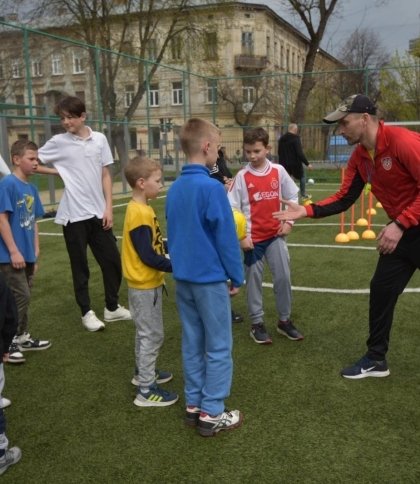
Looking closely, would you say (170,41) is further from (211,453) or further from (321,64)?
(211,453)

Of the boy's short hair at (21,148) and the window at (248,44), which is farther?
the window at (248,44)

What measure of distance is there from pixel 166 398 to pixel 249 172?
215cm

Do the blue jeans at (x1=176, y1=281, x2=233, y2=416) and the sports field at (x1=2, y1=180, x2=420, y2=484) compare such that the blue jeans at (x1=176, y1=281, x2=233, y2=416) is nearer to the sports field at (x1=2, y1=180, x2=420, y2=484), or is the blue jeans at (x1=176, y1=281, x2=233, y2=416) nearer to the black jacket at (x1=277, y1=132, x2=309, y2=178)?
the sports field at (x1=2, y1=180, x2=420, y2=484)

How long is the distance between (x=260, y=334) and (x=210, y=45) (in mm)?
31550

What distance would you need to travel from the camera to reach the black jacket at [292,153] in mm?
13906

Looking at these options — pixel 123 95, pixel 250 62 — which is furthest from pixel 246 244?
pixel 250 62

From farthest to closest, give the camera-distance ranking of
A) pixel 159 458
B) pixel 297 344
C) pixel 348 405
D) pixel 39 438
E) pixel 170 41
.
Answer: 1. pixel 170 41
2. pixel 297 344
3. pixel 348 405
4. pixel 39 438
5. pixel 159 458

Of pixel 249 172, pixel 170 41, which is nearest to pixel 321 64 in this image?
pixel 170 41

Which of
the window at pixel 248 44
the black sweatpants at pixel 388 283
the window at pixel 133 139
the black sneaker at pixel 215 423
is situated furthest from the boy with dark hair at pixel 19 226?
the window at pixel 248 44

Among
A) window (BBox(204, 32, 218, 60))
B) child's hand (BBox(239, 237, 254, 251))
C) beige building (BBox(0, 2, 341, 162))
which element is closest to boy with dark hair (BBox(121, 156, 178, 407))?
child's hand (BBox(239, 237, 254, 251))

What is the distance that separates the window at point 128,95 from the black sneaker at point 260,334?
66.3ft

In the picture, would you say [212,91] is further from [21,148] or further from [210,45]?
[21,148]

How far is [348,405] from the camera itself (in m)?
3.58

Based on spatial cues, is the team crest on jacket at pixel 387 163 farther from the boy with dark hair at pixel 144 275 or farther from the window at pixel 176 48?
the window at pixel 176 48
